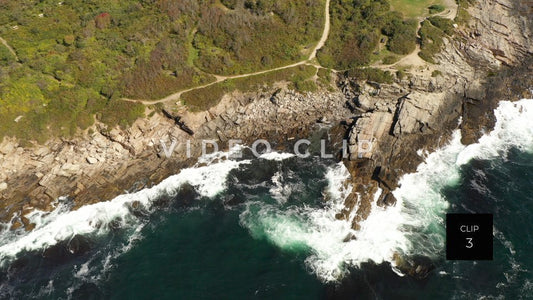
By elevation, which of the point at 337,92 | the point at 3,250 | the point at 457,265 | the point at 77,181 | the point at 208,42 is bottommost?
the point at 457,265

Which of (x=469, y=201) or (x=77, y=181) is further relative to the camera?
(x=77, y=181)

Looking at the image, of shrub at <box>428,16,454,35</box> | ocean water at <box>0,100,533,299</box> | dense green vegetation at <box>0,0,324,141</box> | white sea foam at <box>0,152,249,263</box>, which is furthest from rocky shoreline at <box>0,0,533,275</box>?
dense green vegetation at <box>0,0,324,141</box>

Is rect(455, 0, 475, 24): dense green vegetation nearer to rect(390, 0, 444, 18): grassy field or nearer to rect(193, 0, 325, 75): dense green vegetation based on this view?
rect(390, 0, 444, 18): grassy field

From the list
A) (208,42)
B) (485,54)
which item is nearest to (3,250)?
(208,42)

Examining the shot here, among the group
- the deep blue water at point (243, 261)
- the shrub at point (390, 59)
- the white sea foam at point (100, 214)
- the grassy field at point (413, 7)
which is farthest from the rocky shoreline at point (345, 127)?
the grassy field at point (413, 7)

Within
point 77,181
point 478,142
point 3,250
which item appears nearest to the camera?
point 3,250

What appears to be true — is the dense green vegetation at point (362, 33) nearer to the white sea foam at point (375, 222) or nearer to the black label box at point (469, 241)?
the white sea foam at point (375, 222)

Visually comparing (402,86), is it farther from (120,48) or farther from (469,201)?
(120,48)
